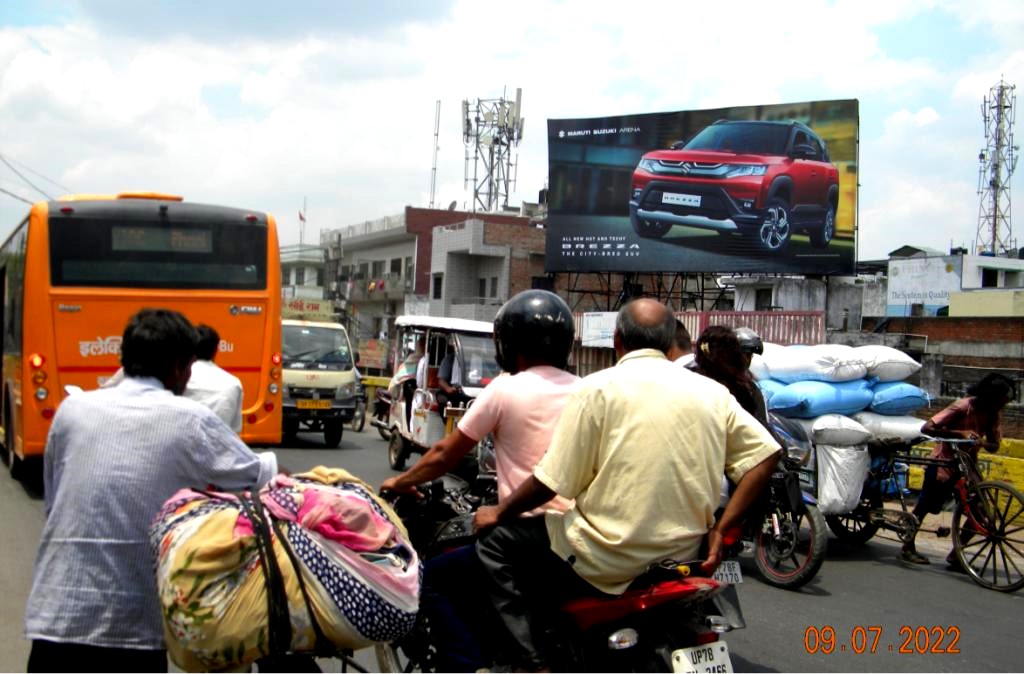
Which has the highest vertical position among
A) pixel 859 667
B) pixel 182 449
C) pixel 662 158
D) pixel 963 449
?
pixel 662 158

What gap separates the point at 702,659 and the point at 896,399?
18.9ft

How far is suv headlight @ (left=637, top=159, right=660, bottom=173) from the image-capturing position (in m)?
24.7

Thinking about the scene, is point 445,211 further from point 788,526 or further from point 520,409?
point 520,409

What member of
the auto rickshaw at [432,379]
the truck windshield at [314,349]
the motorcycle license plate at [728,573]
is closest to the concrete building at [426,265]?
the truck windshield at [314,349]

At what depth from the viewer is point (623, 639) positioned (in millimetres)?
3236

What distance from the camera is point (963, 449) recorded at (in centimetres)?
767

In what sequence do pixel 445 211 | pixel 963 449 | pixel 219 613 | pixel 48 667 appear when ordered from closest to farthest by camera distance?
pixel 219 613, pixel 48 667, pixel 963 449, pixel 445 211

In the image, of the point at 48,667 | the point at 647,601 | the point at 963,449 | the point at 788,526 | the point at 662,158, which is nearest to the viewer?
the point at 48,667

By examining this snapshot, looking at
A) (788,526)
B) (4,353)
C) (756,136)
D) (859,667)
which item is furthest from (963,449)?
(756,136)

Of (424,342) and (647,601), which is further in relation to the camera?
(424,342)

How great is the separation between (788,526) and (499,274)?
3444 cm

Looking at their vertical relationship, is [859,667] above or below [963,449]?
below

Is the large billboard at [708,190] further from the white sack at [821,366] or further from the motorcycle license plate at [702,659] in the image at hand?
the motorcycle license plate at [702,659]

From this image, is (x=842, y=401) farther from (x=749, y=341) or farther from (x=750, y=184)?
(x=750, y=184)
